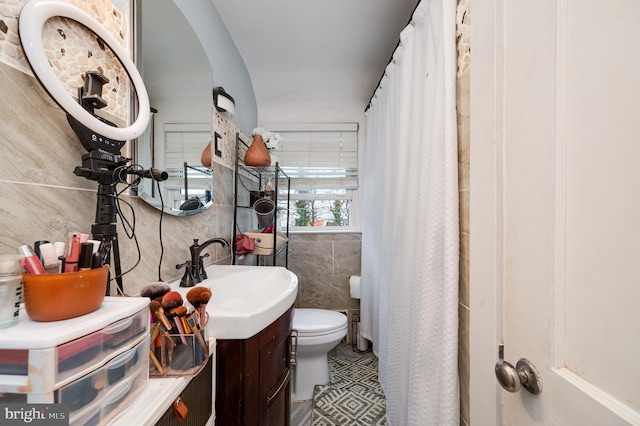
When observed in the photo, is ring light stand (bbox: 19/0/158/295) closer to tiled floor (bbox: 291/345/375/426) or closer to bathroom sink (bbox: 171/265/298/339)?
bathroom sink (bbox: 171/265/298/339)

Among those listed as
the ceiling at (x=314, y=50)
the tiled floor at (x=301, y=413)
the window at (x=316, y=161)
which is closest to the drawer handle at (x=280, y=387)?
the tiled floor at (x=301, y=413)

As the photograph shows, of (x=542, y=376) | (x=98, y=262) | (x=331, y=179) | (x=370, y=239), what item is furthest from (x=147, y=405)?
(x=331, y=179)

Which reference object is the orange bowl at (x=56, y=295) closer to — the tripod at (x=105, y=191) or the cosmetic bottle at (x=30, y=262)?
the cosmetic bottle at (x=30, y=262)

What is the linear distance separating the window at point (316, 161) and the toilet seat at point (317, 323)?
82 cm

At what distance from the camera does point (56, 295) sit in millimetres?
369

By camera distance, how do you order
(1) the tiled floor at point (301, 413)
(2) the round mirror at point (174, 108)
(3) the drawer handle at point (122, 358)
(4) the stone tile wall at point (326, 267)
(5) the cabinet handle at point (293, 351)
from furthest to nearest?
(4) the stone tile wall at point (326, 267)
(1) the tiled floor at point (301, 413)
(5) the cabinet handle at point (293, 351)
(2) the round mirror at point (174, 108)
(3) the drawer handle at point (122, 358)

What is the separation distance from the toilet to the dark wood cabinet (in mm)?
710

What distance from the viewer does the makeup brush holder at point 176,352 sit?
1.72 ft

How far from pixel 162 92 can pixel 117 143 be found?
0.45 meters

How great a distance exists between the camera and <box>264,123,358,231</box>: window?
2359mm

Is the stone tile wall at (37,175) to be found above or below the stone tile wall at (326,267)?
above

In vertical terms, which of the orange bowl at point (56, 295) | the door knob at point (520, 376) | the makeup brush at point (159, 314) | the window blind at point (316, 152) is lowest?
the door knob at point (520, 376)
